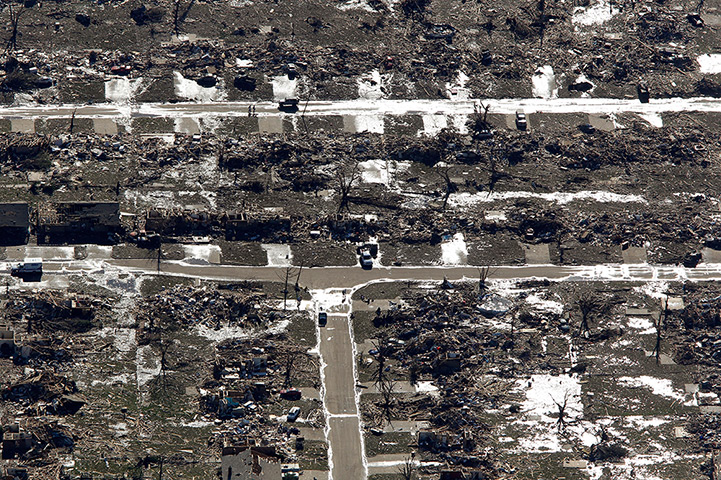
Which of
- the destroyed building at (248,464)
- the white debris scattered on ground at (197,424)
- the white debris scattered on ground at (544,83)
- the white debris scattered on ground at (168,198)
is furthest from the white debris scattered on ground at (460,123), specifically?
the destroyed building at (248,464)

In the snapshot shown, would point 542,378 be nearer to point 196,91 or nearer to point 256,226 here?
point 256,226

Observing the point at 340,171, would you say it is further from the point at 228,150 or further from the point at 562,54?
the point at 562,54

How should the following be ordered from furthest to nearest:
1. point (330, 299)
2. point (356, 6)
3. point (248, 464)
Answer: point (356, 6) → point (330, 299) → point (248, 464)

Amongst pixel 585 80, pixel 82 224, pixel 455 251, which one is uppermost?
pixel 585 80

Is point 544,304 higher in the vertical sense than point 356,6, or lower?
lower

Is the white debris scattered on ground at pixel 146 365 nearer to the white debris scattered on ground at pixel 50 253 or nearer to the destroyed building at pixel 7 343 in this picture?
the destroyed building at pixel 7 343

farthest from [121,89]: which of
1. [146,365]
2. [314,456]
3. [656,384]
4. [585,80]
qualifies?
[656,384]
